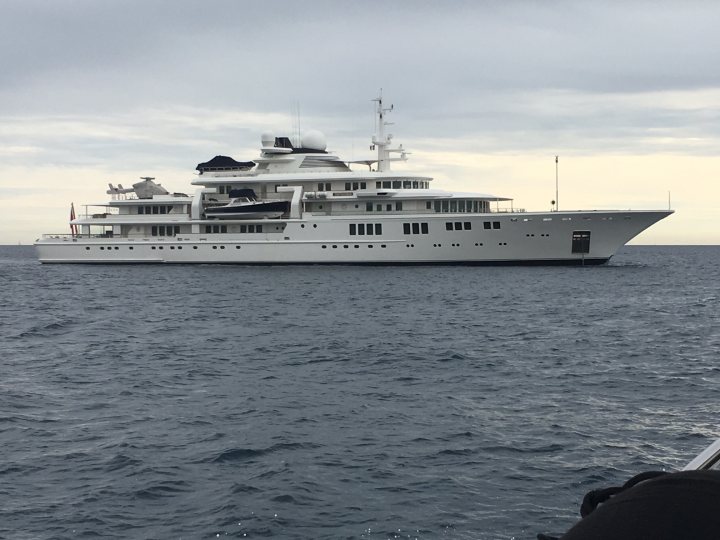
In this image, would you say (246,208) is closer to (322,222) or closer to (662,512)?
(322,222)

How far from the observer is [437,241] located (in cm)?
5819

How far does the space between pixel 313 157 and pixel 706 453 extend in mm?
63707

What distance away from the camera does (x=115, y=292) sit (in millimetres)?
47062

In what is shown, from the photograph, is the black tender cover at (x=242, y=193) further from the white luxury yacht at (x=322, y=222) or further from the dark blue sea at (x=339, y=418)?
the dark blue sea at (x=339, y=418)

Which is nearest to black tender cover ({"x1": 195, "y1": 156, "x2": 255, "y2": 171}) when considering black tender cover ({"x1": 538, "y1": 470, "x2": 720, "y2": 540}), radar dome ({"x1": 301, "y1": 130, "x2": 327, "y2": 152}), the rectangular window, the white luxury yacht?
the white luxury yacht

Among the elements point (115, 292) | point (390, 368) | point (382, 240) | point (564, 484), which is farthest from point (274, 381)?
point (382, 240)

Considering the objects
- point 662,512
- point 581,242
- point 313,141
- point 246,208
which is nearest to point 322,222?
point 246,208

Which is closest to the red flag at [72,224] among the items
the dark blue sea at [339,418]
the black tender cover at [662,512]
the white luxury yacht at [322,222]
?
the white luxury yacht at [322,222]

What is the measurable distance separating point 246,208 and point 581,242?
80.9 feet

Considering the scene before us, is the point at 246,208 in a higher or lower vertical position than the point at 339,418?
higher

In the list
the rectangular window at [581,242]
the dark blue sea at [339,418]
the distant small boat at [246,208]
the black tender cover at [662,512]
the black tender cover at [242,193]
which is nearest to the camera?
the black tender cover at [662,512]

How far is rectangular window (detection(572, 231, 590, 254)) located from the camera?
189 feet

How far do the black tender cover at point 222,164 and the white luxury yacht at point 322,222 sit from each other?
0.28ft

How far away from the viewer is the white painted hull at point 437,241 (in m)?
56.7
